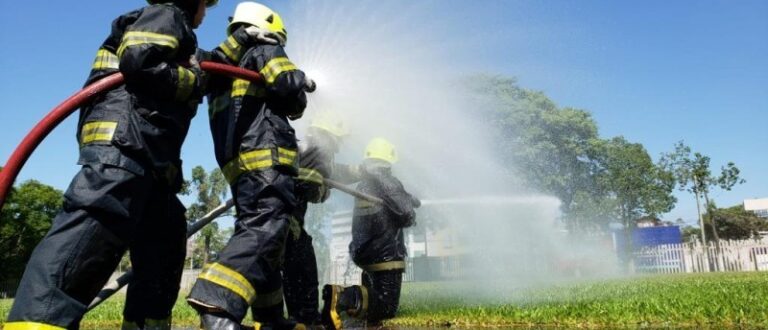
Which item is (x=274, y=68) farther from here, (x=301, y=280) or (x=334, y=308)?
(x=334, y=308)

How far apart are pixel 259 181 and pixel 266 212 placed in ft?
0.62

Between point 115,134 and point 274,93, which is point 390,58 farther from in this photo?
point 115,134

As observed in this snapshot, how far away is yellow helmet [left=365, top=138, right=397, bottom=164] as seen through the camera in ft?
Result: 18.9

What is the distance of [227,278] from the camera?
2658mm

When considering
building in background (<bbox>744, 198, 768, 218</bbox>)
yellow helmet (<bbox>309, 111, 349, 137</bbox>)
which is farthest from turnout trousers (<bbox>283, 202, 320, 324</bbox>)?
building in background (<bbox>744, 198, 768, 218</bbox>)

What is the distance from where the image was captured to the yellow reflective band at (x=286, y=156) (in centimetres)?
308

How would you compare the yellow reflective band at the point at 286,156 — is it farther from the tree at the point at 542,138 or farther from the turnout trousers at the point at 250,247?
the tree at the point at 542,138

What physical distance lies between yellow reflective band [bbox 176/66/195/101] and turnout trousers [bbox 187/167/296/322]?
1.81 ft

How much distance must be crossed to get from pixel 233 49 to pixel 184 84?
3.35 feet

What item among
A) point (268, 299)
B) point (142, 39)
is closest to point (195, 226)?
point (268, 299)

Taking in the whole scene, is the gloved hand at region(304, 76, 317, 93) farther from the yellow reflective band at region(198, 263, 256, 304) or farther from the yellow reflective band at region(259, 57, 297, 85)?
the yellow reflective band at region(198, 263, 256, 304)

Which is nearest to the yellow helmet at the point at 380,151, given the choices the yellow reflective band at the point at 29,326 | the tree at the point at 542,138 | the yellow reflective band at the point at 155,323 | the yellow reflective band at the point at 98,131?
the yellow reflective band at the point at 155,323

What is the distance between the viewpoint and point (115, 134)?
250 centimetres

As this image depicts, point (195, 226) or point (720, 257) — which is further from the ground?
point (195, 226)
